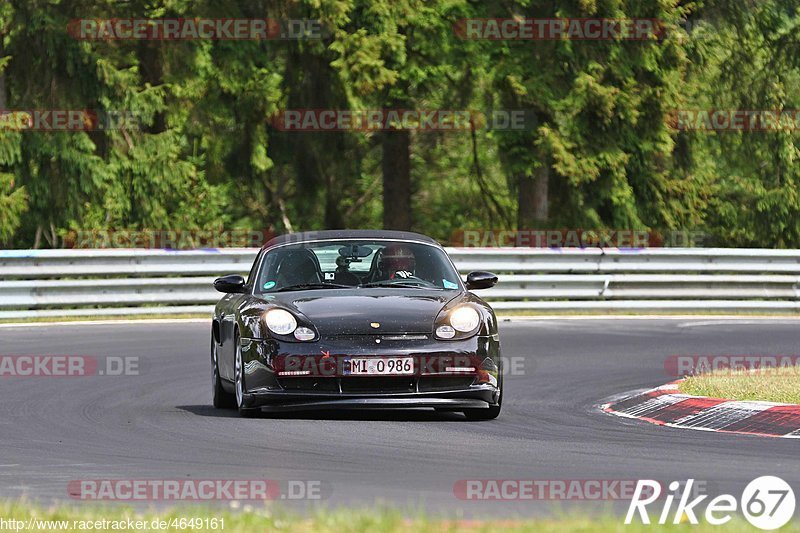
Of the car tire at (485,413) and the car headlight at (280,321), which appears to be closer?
the car headlight at (280,321)

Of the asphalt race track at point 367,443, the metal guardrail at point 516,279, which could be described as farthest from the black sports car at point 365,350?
the metal guardrail at point 516,279

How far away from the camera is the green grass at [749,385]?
12000 mm

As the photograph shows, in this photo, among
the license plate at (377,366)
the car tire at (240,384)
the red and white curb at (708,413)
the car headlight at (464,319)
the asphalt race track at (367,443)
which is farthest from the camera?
the car tire at (240,384)

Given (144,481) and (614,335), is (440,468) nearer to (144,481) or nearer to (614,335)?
(144,481)

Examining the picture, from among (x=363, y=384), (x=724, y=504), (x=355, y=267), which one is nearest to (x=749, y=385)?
(x=355, y=267)

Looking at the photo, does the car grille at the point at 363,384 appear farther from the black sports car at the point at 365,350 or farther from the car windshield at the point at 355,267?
the car windshield at the point at 355,267

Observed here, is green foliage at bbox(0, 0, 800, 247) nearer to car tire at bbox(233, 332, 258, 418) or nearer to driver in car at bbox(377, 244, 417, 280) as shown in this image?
driver in car at bbox(377, 244, 417, 280)

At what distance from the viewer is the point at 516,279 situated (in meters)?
23.3

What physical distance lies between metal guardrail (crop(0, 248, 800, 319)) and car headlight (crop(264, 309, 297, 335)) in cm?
1107

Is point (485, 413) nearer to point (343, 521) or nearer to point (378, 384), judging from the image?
point (378, 384)

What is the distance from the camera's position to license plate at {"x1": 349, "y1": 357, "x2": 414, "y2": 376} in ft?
35.3

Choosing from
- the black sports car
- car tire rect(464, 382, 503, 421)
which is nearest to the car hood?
the black sports car

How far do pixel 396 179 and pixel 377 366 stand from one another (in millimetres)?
23431

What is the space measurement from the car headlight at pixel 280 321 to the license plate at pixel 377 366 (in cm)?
50
